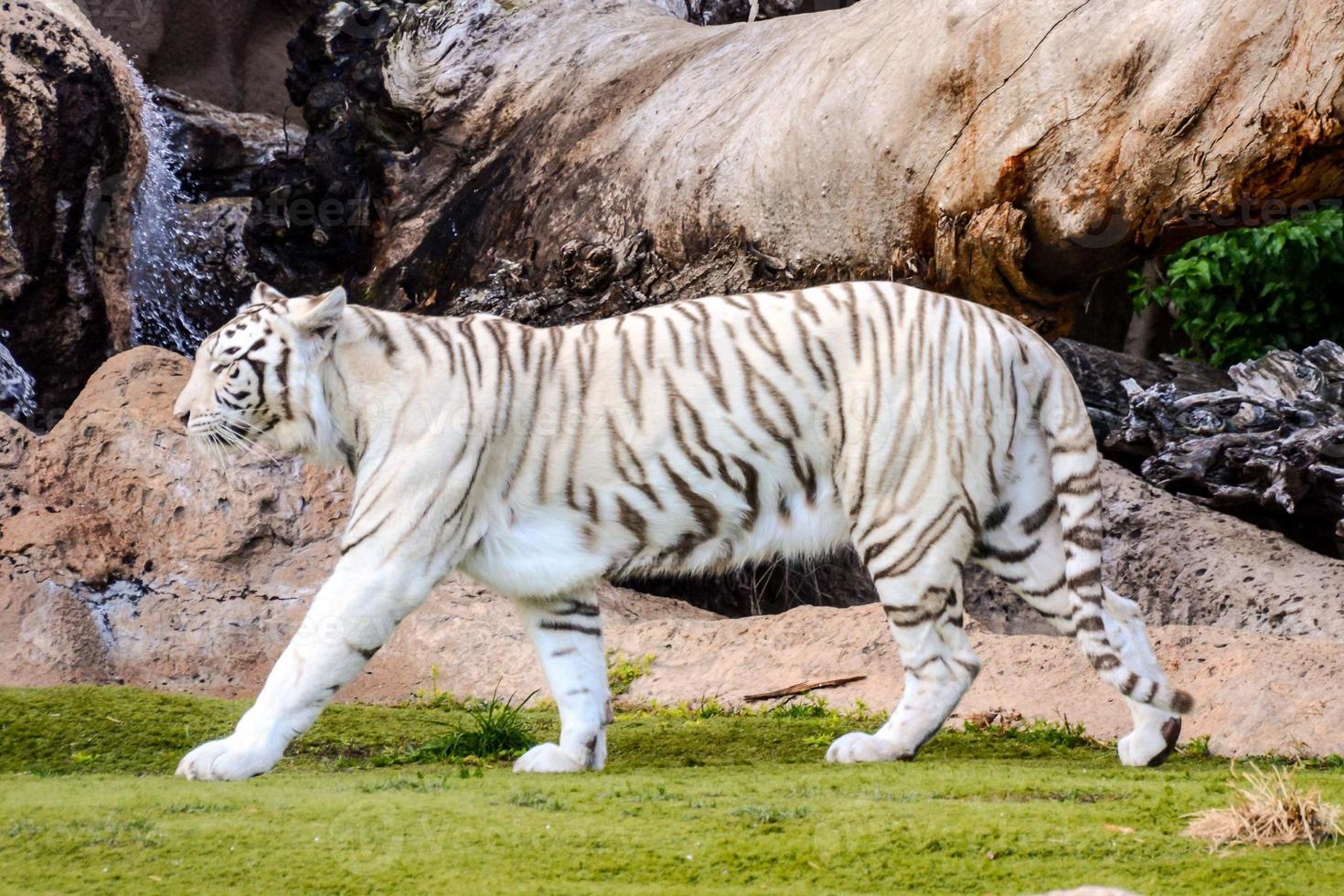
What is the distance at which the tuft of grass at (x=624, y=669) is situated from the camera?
630 centimetres

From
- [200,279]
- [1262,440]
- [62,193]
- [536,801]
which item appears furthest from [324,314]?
[200,279]

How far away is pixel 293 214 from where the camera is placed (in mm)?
9219

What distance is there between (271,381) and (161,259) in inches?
249

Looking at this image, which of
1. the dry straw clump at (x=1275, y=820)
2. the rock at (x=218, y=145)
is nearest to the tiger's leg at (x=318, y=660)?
the dry straw clump at (x=1275, y=820)

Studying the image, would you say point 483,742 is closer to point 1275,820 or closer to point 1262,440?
point 1275,820

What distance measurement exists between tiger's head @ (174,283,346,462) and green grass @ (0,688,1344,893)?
1063 mm

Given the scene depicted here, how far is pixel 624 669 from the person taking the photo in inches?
251

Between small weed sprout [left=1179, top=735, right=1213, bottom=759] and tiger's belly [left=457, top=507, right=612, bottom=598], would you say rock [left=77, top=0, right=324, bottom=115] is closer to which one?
tiger's belly [left=457, top=507, right=612, bottom=598]

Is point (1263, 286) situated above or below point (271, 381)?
below

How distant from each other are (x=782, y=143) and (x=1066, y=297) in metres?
1.58

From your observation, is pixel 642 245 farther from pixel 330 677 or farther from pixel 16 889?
pixel 16 889

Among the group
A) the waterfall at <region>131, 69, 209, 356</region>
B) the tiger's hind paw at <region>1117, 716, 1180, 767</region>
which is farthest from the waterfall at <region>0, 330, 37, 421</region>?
the tiger's hind paw at <region>1117, 716, 1180, 767</region>

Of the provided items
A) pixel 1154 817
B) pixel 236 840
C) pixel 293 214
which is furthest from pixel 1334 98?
pixel 293 214

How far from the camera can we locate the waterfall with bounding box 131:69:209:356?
1003 centimetres
